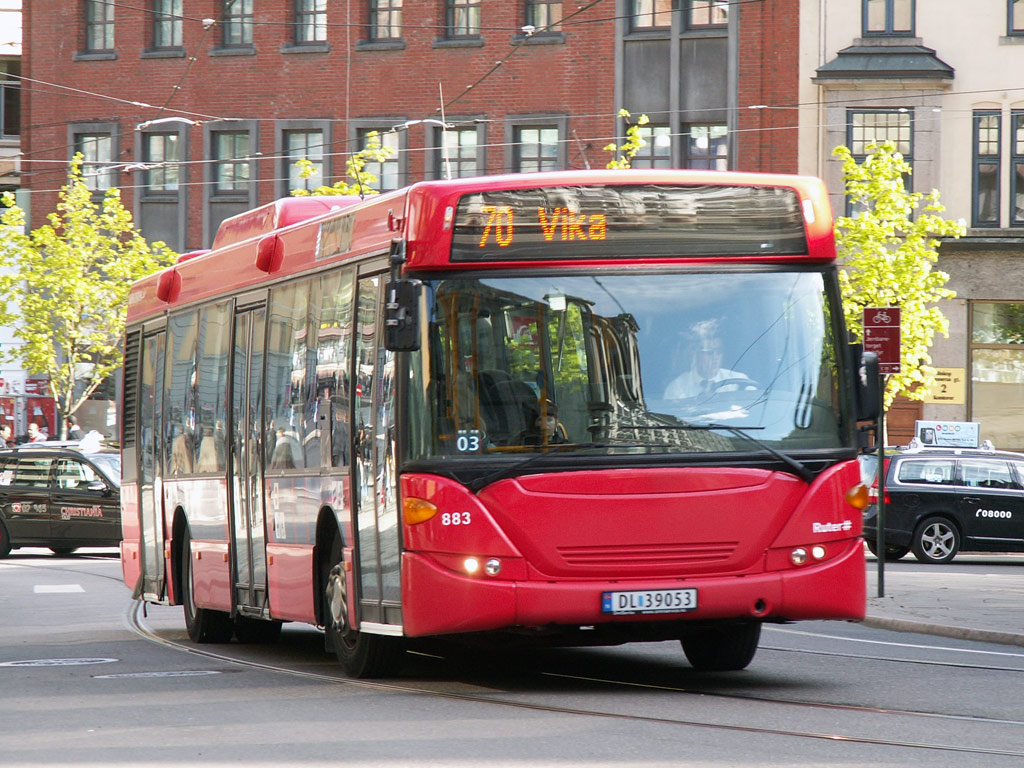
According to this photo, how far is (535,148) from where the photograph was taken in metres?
42.8

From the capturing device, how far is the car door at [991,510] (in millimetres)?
26531

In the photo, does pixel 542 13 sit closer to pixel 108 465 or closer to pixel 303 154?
pixel 303 154

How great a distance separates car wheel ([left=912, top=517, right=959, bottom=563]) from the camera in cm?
2661

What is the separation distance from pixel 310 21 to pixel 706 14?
30.6 feet

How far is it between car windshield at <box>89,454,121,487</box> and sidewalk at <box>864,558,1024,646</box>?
1193 centimetres

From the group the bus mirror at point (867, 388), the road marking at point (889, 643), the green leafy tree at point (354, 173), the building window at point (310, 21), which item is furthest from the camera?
the building window at point (310, 21)

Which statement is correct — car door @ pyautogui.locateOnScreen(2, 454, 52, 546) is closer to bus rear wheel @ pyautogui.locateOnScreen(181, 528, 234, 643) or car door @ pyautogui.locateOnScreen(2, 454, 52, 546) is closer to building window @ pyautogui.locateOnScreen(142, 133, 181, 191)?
bus rear wheel @ pyautogui.locateOnScreen(181, 528, 234, 643)

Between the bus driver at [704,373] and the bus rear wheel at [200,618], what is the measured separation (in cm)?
596

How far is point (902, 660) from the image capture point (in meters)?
12.8

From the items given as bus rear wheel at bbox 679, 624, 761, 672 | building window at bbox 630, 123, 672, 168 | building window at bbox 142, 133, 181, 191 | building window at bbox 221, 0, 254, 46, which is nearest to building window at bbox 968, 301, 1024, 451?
building window at bbox 630, 123, 672, 168

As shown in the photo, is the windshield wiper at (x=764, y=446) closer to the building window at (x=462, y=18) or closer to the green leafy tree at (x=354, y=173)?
the green leafy tree at (x=354, y=173)

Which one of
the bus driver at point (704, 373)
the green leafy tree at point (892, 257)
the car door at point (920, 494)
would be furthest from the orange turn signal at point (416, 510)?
the green leafy tree at point (892, 257)

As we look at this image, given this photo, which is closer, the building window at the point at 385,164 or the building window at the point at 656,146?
the building window at the point at 656,146

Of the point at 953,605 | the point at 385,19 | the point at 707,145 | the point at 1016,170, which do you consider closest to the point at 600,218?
the point at 953,605
